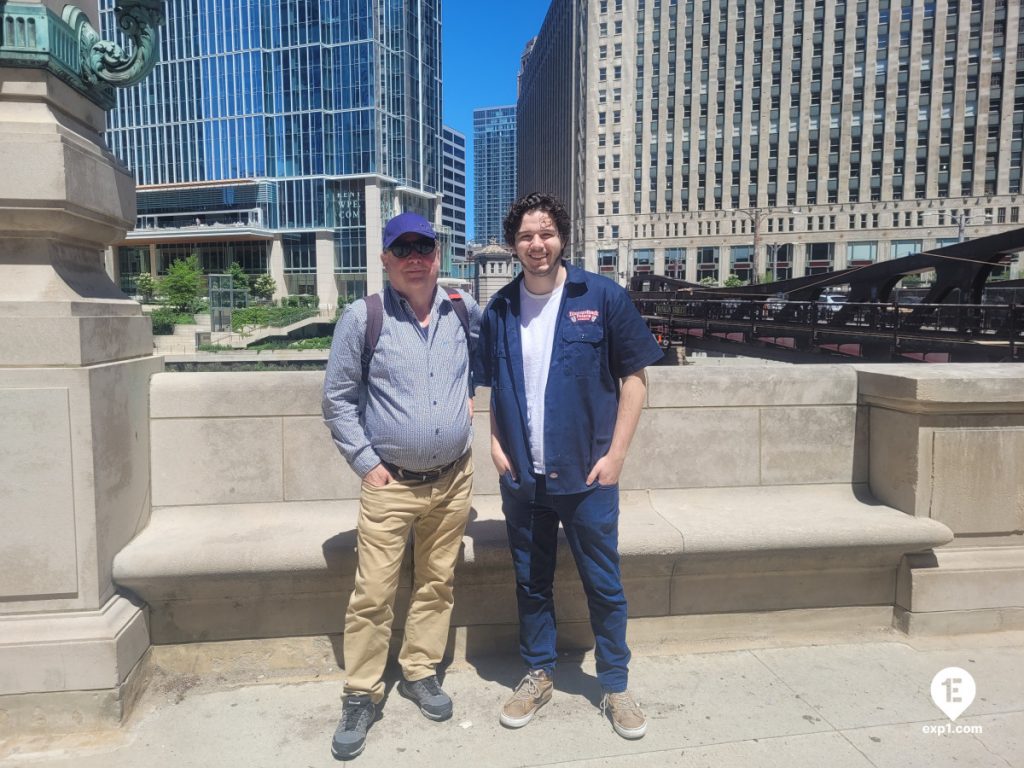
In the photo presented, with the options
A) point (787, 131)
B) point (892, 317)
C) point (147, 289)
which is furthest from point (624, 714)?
point (787, 131)

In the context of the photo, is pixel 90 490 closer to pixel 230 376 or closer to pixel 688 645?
pixel 230 376

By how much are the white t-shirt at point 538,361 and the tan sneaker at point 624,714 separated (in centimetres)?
105

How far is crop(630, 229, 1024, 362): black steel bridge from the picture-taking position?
→ 1148 centimetres

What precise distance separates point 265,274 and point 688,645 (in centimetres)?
8207

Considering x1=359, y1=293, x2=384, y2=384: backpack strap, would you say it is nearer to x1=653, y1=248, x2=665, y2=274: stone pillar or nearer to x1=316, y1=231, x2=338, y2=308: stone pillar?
x1=316, y1=231, x2=338, y2=308: stone pillar

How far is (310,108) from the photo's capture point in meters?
80.9

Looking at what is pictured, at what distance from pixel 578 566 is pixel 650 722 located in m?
0.76

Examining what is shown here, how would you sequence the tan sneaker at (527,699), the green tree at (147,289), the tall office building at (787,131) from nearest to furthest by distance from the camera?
the tan sneaker at (527,699)
the green tree at (147,289)
the tall office building at (787,131)

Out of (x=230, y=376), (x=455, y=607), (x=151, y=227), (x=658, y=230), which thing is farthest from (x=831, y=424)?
(x=658, y=230)

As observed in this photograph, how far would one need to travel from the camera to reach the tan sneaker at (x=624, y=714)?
2842 millimetres

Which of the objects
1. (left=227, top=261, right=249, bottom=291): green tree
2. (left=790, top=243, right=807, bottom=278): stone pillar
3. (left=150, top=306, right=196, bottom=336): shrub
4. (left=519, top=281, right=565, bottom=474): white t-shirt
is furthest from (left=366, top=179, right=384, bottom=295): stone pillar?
(left=519, top=281, right=565, bottom=474): white t-shirt

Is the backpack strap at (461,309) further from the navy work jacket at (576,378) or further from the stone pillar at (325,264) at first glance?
the stone pillar at (325,264)

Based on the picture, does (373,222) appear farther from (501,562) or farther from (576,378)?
(576,378)

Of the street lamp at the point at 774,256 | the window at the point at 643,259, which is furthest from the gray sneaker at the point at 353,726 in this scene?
the window at the point at 643,259
